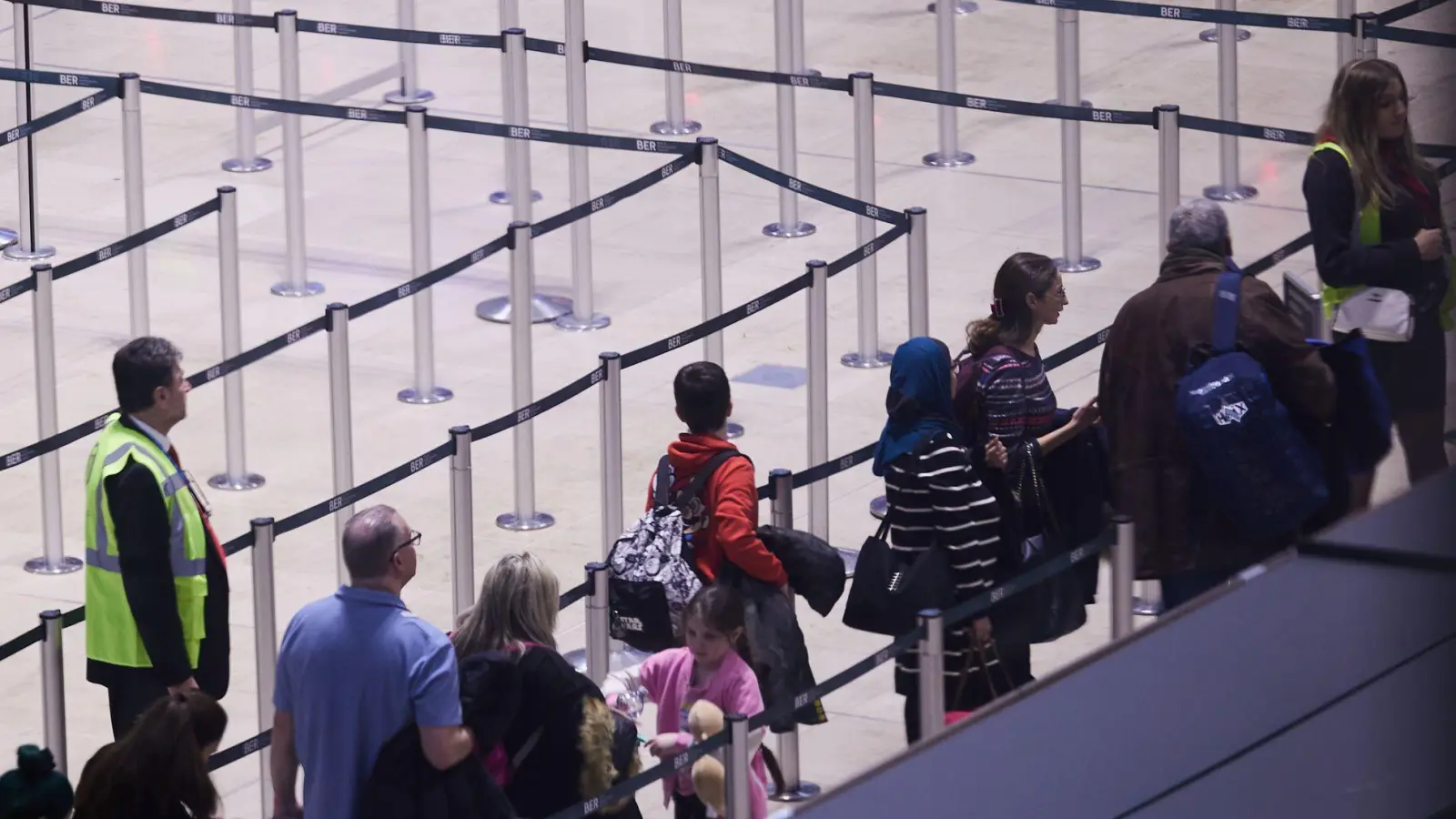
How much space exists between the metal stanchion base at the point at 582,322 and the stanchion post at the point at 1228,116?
3037 mm

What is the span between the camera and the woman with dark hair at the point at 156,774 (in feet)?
21.3

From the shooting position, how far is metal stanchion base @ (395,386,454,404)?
11891 mm

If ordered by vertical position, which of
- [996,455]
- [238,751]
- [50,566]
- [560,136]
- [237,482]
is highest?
[560,136]

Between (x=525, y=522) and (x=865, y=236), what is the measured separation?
2.39 m

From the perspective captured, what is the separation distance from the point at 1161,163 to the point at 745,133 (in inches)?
161

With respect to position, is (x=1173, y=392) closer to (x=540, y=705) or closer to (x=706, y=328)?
(x=540, y=705)

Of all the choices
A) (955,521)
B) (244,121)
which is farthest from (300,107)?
(955,521)

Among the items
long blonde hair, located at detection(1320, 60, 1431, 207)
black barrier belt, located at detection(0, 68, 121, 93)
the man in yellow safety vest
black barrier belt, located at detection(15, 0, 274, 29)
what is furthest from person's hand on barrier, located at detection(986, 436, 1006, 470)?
black barrier belt, located at detection(15, 0, 274, 29)

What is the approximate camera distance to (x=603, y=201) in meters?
10.6

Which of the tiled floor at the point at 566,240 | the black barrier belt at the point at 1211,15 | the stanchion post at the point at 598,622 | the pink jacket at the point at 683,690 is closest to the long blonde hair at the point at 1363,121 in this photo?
the tiled floor at the point at 566,240

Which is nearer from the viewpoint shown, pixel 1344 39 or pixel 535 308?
pixel 535 308

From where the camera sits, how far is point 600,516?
418 inches

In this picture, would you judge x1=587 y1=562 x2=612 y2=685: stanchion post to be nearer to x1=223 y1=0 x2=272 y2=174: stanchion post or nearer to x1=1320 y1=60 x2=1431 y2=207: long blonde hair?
x1=1320 y1=60 x2=1431 y2=207: long blonde hair

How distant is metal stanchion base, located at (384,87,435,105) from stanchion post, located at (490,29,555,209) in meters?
2.37
